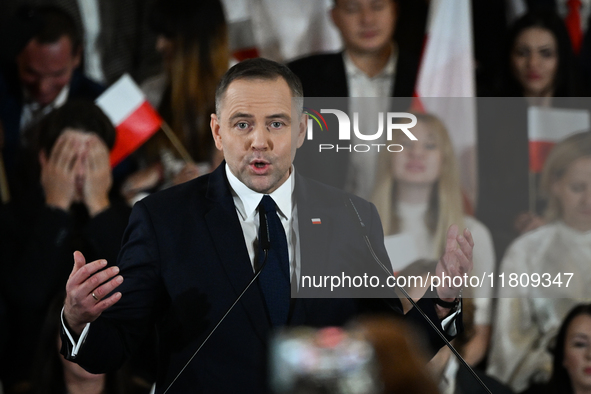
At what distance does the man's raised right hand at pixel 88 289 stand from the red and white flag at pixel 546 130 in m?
1.40

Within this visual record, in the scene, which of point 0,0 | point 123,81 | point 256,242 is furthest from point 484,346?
point 0,0

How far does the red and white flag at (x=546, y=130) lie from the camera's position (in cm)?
218

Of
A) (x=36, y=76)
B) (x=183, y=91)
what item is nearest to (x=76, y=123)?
(x=36, y=76)

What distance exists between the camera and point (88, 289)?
4.64 feet

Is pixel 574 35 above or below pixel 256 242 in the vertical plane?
above

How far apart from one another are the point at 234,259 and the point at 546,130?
1.16 meters

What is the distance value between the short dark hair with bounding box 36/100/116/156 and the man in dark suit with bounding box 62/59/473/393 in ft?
4.75

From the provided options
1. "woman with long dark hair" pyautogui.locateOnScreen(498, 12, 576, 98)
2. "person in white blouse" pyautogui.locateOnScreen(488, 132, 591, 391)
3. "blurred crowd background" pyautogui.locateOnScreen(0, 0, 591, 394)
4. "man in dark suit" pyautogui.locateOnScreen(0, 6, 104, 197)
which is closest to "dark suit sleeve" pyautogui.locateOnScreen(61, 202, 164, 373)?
"blurred crowd background" pyautogui.locateOnScreen(0, 0, 591, 394)

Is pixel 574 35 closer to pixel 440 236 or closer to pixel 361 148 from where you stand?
pixel 440 236

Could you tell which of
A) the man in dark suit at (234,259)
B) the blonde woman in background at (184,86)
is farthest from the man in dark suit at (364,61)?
the man in dark suit at (234,259)

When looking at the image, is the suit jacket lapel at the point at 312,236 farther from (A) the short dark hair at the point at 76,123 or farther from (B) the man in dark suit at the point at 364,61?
(A) the short dark hair at the point at 76,123

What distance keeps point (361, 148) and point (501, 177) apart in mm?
555

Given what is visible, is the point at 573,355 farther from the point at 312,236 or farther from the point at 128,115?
the point at 128,115

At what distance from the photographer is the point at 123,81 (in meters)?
3.20
